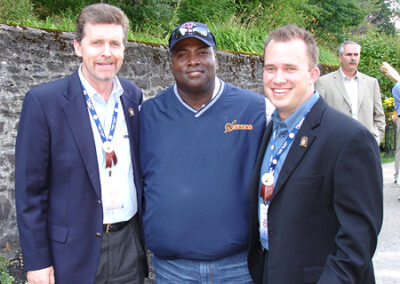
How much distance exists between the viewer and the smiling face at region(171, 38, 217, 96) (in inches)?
108

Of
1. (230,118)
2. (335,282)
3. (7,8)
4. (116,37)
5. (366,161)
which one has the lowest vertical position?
(335,282)

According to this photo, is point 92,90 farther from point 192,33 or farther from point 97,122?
A: point 192,33

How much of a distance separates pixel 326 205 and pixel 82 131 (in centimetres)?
153

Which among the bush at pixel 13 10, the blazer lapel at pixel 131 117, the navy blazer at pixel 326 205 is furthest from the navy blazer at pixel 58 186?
the bush at pixel 13 10

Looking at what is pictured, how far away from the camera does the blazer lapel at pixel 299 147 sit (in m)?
2.08

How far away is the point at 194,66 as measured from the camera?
2791 mm

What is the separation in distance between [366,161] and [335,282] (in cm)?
59

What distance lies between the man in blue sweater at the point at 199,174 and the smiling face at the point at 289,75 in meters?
0.43

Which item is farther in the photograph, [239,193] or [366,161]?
[239,193]

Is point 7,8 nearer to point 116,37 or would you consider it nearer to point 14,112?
point 14,112

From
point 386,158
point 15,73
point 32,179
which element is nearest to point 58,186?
point 32,179

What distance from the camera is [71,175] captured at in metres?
2.53

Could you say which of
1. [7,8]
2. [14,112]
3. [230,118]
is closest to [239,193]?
[230,118]

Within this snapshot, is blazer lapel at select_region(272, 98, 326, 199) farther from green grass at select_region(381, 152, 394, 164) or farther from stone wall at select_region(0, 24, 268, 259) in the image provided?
green grass at select_region(381, 152, 394, 164)
